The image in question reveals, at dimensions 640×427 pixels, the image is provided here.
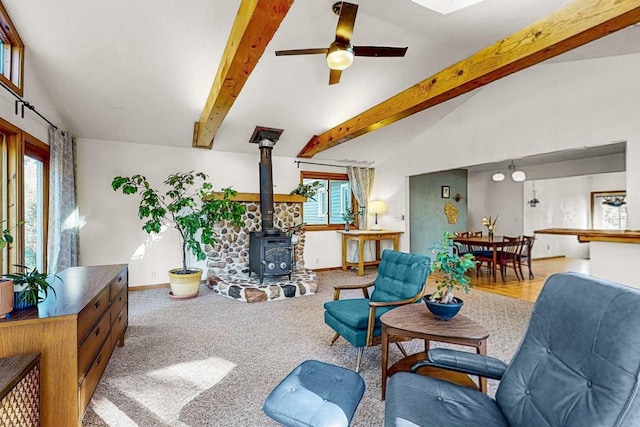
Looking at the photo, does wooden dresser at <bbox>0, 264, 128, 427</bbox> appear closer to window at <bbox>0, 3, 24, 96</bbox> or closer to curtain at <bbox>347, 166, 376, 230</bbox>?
window at <bbox>0, 3, 24, 96</bbox>

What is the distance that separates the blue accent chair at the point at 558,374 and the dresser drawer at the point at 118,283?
7.30 feet

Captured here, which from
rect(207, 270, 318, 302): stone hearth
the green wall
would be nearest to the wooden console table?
the green wall

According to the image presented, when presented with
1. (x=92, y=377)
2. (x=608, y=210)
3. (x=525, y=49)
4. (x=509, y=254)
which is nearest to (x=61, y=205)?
(x=92, y=377)

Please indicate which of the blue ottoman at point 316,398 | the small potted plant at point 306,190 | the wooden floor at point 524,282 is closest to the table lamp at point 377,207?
the small potted plant at point 306,190

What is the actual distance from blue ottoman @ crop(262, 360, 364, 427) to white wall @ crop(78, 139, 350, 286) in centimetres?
419

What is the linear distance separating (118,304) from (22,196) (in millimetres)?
1456

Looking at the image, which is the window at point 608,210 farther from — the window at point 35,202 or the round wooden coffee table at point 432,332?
the window at point 35,202

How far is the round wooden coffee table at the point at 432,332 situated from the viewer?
71.6 inches

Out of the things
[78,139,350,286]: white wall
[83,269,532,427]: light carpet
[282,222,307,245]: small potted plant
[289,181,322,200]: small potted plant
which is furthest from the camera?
[289,181,322,200]: small potted plant

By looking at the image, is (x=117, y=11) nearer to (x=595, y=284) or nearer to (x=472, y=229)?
(x=595, y=284)

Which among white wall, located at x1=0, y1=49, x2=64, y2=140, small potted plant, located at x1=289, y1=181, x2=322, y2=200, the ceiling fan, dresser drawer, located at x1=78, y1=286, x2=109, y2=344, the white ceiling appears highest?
the white ceiling

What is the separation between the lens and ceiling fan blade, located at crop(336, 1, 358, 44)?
2303 mm

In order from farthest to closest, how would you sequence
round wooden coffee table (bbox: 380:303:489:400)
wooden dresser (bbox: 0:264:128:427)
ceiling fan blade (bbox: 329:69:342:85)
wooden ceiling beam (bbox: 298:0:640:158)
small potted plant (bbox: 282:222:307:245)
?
1. small potted plant (bbox: 282:222:307:245)
2. ceiling fan blade (bbox: 329:69:342:85)
3. wooden ceiling beam (bbox: 298:0:640:158)
4. round wooden coffee table (bbox: 380:303:489:400)
5. wooden dresser (bbox: 0:264:128:427)

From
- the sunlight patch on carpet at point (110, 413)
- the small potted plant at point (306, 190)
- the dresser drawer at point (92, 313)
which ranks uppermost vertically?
the small potted plant at point (306, 190)
